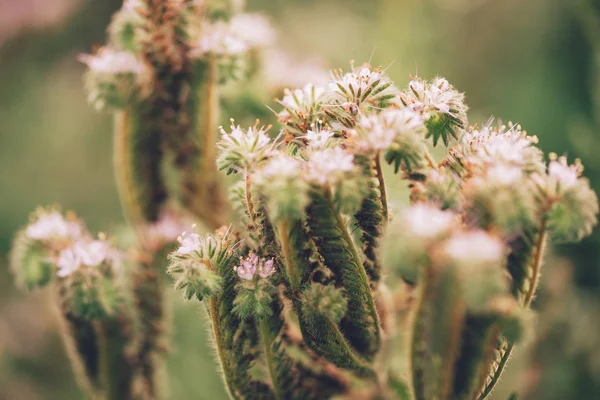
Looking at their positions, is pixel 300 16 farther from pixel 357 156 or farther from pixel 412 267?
pixel 412 267

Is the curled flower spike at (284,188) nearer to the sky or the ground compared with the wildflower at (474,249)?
nearer to the sky

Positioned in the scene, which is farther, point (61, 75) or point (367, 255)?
point (61, 75)

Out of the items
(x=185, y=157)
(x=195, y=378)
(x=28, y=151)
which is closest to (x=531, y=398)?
(x=195, y=378)

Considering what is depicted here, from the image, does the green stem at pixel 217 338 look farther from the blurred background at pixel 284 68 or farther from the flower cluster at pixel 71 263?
the blurred background at pixel 284 68

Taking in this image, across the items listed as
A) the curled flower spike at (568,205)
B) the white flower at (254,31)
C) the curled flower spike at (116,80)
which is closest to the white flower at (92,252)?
the curled flower spike at (116,80)

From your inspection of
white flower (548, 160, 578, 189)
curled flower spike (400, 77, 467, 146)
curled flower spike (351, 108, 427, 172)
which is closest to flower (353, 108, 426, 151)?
curled flower spike (351, 108, 427, 172)

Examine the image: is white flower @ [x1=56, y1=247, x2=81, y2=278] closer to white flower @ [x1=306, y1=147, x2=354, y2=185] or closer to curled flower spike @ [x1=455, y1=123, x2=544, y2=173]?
white flower @ [x1=306, y1=147, x2=354, y2=185]
